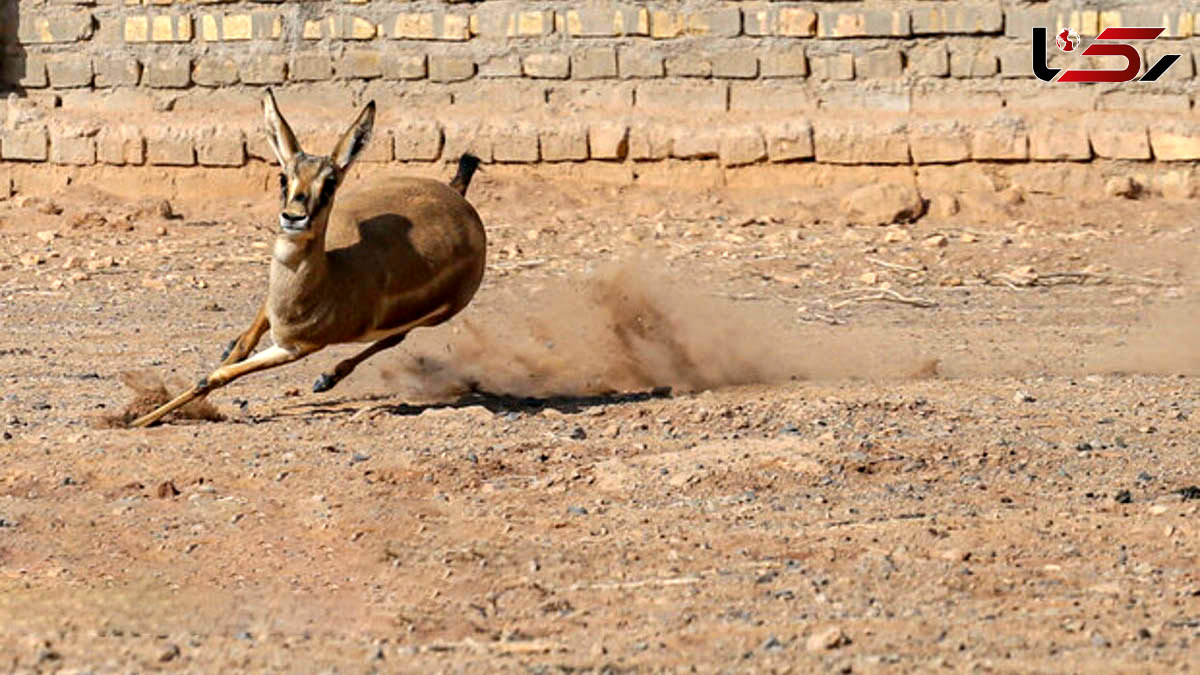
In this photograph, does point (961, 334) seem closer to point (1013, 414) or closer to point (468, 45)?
point (1013, 414)

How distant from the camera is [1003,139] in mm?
14484

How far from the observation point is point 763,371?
31.8 ft

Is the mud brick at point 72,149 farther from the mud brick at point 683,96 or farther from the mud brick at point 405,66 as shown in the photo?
the mud brick at point 683,96

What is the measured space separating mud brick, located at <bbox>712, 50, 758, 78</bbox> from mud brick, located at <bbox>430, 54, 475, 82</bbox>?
5.28 feet

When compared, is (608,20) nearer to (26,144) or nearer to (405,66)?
(405,66)

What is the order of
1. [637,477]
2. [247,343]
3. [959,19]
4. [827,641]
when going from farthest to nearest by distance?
[959,19]
[247,343]
[637,477]
[827,641]

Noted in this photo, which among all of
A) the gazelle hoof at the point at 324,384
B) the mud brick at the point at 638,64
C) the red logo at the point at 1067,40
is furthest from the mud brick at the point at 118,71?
the gazelle hoof at the point at 324,384

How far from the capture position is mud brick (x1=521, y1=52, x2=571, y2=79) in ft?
48.7

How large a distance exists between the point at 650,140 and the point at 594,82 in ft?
1.79

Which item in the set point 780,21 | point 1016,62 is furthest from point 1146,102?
point 780,21

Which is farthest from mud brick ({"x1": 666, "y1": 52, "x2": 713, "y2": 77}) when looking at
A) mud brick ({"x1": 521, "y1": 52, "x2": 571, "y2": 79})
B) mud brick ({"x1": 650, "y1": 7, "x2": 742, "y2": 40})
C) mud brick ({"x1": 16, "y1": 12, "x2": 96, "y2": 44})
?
mud brick ({"x1": 16, "y1": 12, "x2": 96, "y2": 44})

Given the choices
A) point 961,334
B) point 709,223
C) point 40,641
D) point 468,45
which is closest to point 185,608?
point 40,641

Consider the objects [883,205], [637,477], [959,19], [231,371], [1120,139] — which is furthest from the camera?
[959,19]

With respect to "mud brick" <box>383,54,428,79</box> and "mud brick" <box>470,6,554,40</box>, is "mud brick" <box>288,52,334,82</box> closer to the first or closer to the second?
"mud brick" <box>383,54,428,79</box>
